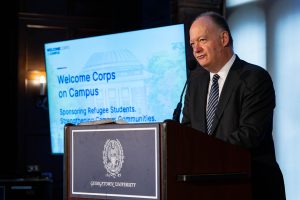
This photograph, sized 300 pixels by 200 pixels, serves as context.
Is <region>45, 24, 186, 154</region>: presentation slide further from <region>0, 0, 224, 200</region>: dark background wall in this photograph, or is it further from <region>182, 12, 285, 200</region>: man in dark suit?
<region>0, 0, 224, 200</region>: dark background wall

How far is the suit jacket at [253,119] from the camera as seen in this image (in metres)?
2.28

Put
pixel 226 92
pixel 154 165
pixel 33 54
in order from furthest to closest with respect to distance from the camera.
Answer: pixel 33 54 < pixel 226 92 < pixel 154 165

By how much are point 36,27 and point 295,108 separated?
5372 millimetres

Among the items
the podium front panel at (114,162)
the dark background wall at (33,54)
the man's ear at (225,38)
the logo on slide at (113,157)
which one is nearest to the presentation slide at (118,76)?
the man's ear at (225,38)

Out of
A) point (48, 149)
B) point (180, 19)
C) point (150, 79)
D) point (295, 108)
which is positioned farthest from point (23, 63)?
point (295, 108)

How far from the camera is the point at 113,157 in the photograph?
1.98 metres

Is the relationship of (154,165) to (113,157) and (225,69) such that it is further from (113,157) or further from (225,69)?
(225,69)

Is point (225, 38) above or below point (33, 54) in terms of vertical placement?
below

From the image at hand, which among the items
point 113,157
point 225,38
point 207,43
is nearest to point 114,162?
point 113,157

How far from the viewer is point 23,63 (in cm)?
855

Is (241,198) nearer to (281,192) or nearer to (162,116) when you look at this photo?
(281,192)

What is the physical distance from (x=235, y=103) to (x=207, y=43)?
0.32m

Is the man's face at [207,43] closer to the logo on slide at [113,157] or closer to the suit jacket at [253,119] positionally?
the suit jacket at [253,119]

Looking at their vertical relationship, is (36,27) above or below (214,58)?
above
